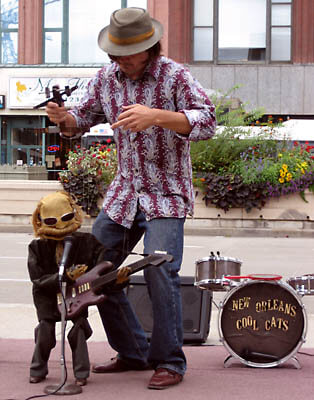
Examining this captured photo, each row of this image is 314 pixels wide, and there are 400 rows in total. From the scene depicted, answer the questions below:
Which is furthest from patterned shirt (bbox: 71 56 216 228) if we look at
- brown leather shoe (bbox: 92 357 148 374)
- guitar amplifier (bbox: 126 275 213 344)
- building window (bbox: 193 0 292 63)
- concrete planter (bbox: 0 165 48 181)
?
building window (bbox: 193 0 292 63)

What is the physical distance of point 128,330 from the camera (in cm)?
461

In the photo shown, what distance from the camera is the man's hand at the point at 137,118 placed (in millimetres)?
4004

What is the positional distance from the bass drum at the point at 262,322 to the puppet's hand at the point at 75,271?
106 cm

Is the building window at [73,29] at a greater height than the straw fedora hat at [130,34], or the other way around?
the building window at [73,29]

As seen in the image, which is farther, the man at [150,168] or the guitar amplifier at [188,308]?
the guitar amplifier at [188,308]

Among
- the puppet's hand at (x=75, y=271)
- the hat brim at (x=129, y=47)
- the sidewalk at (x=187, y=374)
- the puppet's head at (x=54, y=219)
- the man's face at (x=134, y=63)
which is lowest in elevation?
the sidewalk at (x=187, y=374)

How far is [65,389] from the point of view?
165 inches

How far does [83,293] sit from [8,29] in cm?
2789

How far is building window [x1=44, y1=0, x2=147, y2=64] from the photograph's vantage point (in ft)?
99.6

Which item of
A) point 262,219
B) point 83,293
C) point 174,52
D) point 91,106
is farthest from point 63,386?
point 174,52

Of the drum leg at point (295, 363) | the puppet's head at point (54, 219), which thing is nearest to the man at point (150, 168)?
the puppet's head at point (54, 219)

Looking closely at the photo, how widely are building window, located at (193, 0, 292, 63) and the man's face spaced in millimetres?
25137

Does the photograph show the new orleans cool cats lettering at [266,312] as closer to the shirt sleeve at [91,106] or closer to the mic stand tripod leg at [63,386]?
the mic stand tripod leg at [63,386]

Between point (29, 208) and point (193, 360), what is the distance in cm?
1301
